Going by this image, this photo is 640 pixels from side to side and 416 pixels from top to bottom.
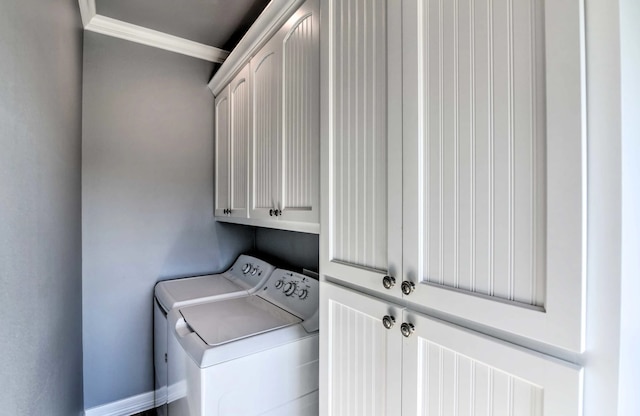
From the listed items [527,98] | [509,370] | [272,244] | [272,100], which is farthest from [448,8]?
[272,244]

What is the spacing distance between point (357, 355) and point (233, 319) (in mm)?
751

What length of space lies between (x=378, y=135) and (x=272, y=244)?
1.59 meters

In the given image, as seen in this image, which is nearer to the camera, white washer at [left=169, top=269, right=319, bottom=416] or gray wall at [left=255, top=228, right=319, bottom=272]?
white washer at [left=169, top=269, right=319, bottom=416]

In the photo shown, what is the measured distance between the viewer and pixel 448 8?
0.65 meters

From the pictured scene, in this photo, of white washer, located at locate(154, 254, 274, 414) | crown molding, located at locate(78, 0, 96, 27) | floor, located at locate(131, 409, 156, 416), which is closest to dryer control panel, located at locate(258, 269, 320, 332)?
white washer, located at locate(154, 254, 274, 414)

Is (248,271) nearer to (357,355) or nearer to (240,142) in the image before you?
(240,142)

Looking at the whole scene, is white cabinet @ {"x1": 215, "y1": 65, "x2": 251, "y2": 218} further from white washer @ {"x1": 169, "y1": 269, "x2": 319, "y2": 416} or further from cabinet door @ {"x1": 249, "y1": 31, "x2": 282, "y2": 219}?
white washer @ {"x1": 169, "y1": 269, "x2": 319, "y2": 416}

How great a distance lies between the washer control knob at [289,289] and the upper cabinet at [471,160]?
759 mm

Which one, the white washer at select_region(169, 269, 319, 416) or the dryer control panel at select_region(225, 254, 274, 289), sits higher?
the dryer control panel at select_region(225, 254, 274, 289)

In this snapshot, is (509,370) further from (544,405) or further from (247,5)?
(247,5)

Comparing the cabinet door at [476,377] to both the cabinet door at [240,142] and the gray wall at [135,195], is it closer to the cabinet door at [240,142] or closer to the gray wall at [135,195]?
the cabinet door at [240,142]

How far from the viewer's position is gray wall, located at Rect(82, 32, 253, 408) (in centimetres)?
197

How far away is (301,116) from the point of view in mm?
1271

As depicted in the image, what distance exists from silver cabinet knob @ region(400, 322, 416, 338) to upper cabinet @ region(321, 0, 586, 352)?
0.05m
